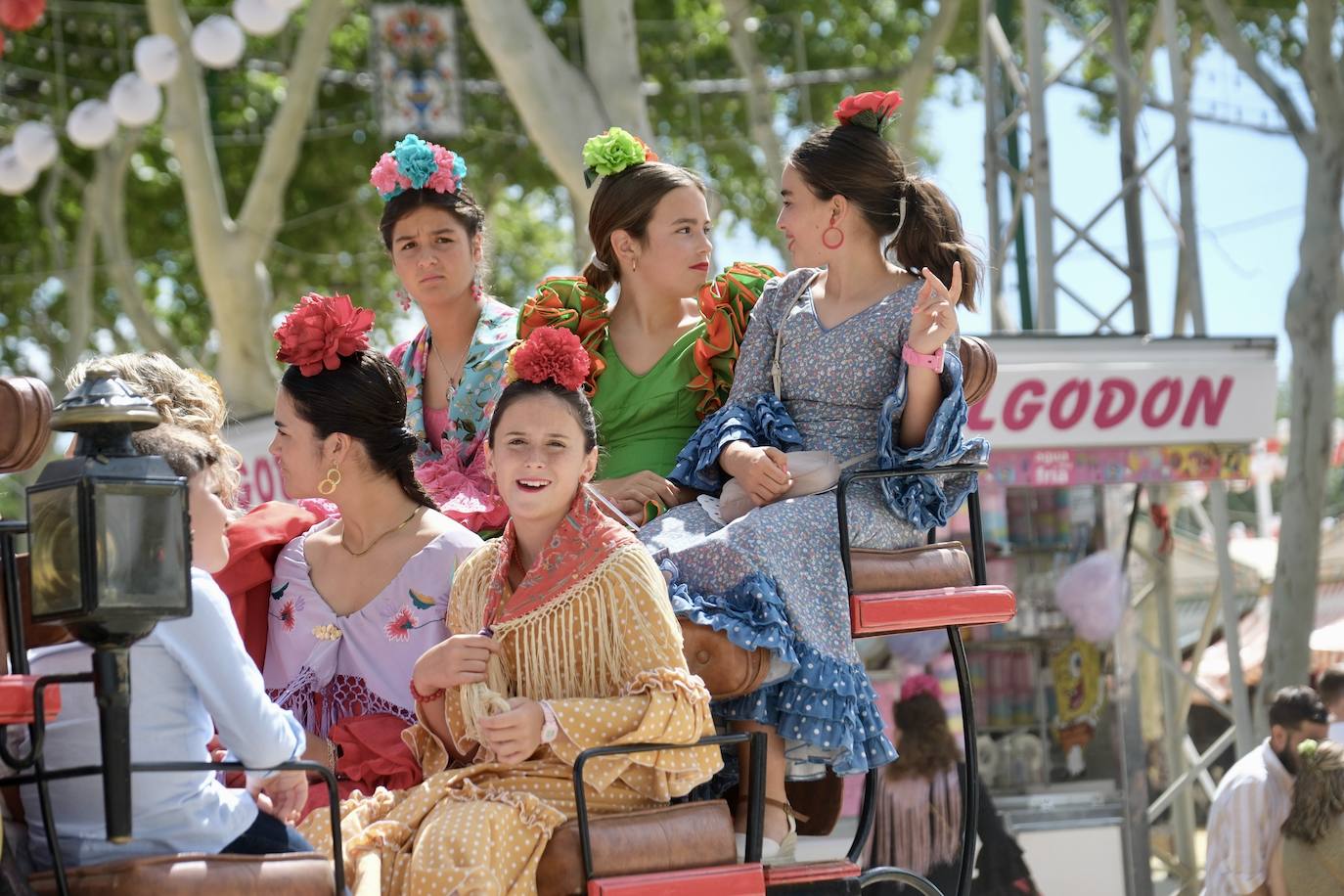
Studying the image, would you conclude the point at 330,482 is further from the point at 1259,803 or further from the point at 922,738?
the point at 922,738

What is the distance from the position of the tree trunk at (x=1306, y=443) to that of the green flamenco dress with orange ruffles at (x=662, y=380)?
244 inches

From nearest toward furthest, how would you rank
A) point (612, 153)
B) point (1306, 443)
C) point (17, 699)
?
point (17, 699), point (612, 153), point (1306, 443)

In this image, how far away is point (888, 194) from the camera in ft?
14.1

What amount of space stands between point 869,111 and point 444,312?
4.65 feet

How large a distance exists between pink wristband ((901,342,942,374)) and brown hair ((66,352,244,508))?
154 centimetres

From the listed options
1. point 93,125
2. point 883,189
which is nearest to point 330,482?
point 883,189

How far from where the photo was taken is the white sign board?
8.80 metres

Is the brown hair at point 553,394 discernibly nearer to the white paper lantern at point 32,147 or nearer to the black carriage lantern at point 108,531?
the black carriage lantern at point 108,531

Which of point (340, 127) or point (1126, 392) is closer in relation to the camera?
point (1126, 392)

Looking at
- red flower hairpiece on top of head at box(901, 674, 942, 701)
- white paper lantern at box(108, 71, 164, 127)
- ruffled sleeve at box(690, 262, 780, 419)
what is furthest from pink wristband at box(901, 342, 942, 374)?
white paper lantern at box(108, 71, 164, 127)

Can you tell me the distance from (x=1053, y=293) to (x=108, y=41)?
12.4 m

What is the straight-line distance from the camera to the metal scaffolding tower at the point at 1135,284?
945 cm

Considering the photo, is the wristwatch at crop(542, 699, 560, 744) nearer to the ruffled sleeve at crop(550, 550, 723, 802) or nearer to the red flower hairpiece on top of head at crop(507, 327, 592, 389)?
the ruffled sleeve at crop(550, 550, 723, 802)

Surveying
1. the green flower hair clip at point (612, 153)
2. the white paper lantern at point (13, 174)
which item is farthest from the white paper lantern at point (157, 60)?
the green flower hair clip at point (612, 153)
